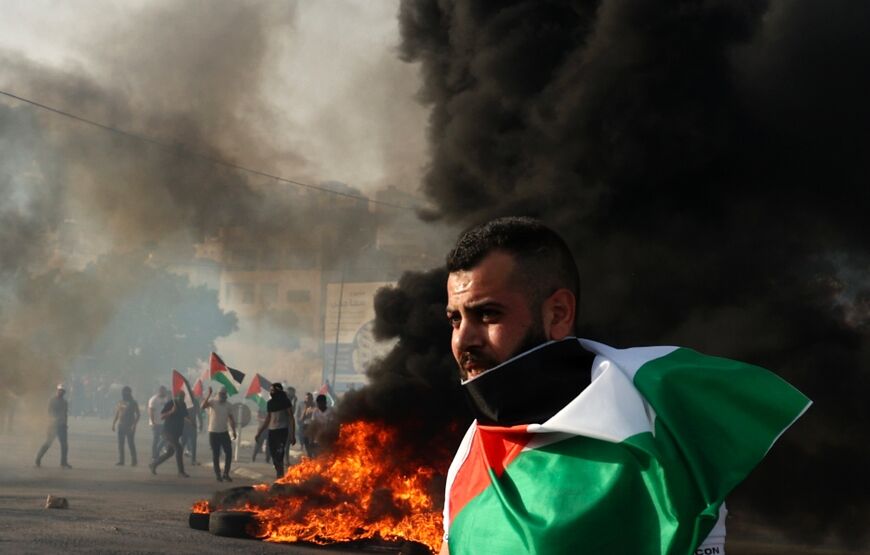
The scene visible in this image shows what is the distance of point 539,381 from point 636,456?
21 centimetres

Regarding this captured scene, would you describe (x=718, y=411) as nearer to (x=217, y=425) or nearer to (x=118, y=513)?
(x=118, y=513)

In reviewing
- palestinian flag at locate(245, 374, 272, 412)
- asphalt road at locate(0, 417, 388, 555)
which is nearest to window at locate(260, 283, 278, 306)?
palestinian flag at locate(245, 374, 272, 412)

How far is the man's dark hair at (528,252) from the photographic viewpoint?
5.27 ft

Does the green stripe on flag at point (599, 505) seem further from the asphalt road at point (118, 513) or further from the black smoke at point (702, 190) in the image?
the black smoke at point (702, 190)

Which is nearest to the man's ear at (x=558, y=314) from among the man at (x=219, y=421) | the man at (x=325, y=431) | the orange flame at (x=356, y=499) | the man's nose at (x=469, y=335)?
the man's nose at (x=469, y=335)

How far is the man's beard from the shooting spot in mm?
1589

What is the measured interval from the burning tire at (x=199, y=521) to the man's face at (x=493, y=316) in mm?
9228

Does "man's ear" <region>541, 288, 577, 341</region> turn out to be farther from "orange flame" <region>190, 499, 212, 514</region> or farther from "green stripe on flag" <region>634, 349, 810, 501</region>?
"orange flame" <region>190, 499, 212, 514</region>

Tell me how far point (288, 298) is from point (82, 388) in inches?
270

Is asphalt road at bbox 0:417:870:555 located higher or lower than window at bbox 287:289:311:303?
lower

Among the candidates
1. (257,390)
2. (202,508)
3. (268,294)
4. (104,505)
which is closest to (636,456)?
(202,508)

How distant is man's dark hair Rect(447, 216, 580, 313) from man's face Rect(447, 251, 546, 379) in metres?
0.01

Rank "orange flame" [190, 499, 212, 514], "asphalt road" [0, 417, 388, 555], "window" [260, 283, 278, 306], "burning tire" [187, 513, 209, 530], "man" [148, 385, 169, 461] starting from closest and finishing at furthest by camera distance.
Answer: "asphalt road" [0, 417, 388, 555] → "burning tire" [187, 513, 209, 530] → "orange flame" [190, 499, 212, 514] → "man" [148, 385, 169, 461] → "window" [260, 283, 278, 306]

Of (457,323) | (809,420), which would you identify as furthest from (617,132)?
(457,323)
